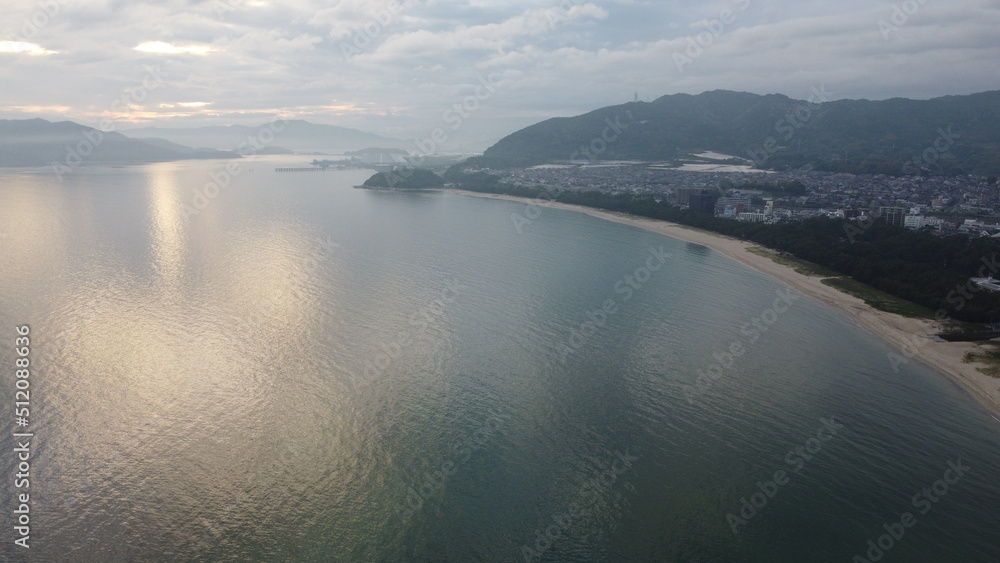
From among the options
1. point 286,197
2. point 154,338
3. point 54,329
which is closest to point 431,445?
point 154,338

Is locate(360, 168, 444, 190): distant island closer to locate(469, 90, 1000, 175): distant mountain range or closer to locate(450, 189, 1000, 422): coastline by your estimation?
locate(469, 90, 1000, 175): distant mountain range

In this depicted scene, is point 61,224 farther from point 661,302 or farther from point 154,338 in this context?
point 661,302

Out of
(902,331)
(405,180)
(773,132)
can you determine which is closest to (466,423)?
(902,331)

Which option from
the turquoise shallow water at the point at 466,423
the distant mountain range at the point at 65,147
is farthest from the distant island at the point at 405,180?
the distant mountain range at the point at 65,147

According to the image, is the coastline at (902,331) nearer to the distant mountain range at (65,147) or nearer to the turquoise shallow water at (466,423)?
the turquoise shallow water at (466,423)

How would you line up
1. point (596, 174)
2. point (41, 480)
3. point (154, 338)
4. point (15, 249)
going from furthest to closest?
point (596, 174)
point (15, 249)
point (154, 338)
point (41, 480)

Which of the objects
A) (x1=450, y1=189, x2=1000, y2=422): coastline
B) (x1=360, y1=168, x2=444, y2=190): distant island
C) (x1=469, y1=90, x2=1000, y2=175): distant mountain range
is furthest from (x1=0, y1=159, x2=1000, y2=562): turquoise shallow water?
(x1=469, y1=90, x2=1000, y2=175): distant mountain range
